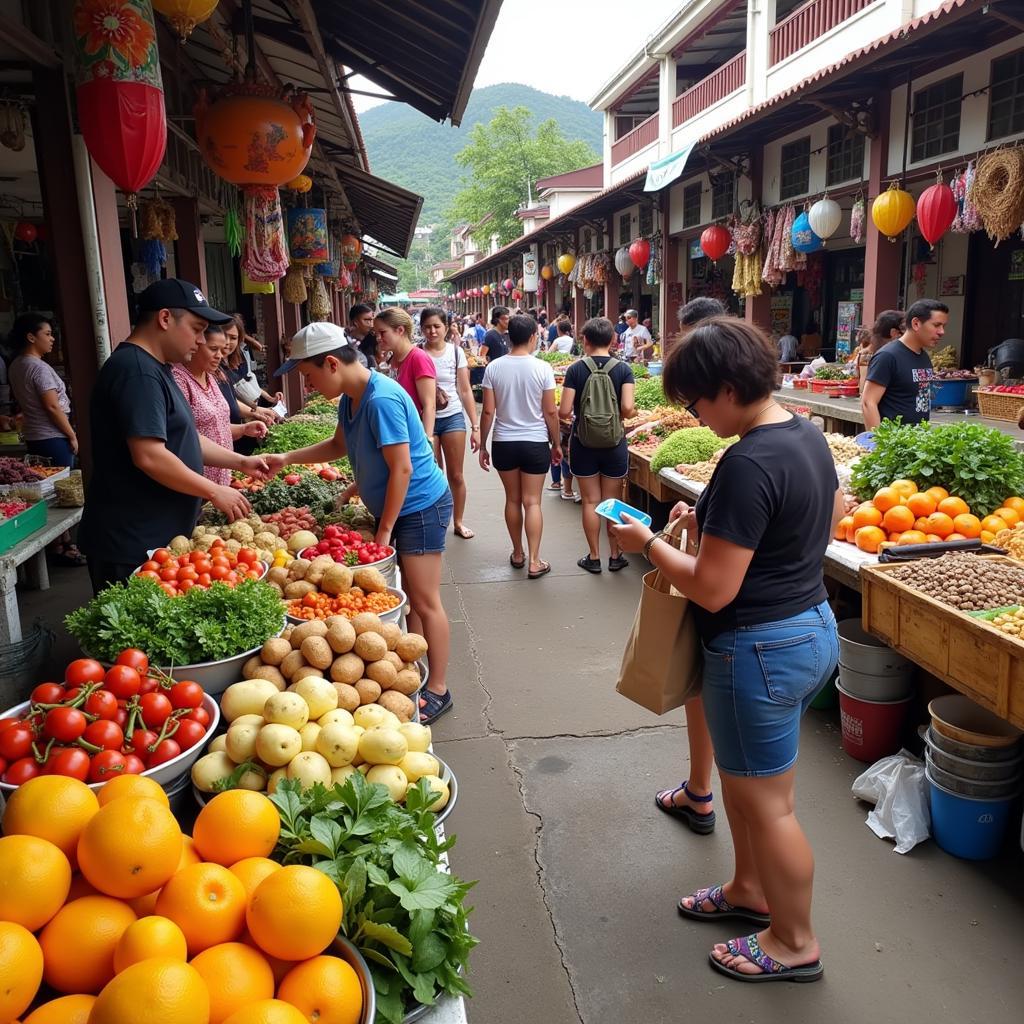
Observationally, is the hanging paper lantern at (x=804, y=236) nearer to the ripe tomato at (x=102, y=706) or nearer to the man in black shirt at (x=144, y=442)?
the man in black shirt at (x=144, y=442)

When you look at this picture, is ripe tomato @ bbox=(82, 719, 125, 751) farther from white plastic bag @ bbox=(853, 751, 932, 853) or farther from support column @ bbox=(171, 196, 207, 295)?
support column @ bbox=(171, 196, 207, 295)

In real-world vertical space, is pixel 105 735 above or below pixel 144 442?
below

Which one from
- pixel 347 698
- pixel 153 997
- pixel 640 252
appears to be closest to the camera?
pixel 153 997

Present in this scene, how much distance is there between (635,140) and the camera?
23.2 metres

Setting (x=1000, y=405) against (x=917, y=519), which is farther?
(x=1000, y=405)

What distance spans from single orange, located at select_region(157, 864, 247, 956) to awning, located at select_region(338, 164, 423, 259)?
11.2 m

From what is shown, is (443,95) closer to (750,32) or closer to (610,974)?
(610,974)

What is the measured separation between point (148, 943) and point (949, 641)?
116 inches

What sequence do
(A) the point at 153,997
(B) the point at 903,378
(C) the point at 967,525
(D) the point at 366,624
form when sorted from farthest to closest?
(B) the point at 903,378, (C) the point at 967,525, (D) the point at 366,624, (A) the point at 153,997

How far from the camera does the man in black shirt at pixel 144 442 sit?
10.3 feet

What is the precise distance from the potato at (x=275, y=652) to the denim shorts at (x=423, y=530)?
138 cm

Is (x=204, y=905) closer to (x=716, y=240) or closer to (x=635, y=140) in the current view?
(x=716, y=240)

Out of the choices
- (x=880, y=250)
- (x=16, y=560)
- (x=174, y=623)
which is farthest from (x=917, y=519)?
(x=880, y=250)

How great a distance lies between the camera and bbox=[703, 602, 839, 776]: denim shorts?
2375mm
